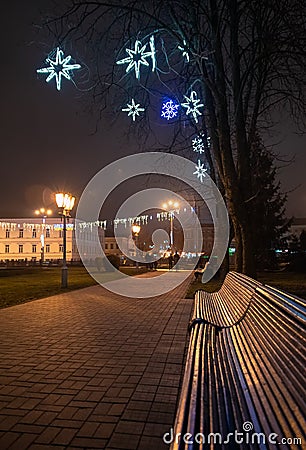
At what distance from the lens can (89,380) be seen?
4125 millimetres

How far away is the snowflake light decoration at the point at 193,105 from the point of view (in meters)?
10.8

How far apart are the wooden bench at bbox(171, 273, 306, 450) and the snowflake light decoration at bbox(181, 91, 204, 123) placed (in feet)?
25.2

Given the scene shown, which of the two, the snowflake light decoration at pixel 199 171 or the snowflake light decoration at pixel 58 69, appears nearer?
the snowflake light decoration at pixel 58 69

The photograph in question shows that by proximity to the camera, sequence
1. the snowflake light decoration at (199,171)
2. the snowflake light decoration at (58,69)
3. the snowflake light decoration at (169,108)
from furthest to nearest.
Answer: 1. the snowflake light decoration at (199,171)
2. the snowflake light decoration at (169,108)
3. the snowflake light decoration at (58,69)

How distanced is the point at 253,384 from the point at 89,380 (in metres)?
2.01

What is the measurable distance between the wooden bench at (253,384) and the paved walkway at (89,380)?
1.58 feet

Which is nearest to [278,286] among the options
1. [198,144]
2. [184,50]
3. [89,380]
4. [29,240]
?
[198,144]

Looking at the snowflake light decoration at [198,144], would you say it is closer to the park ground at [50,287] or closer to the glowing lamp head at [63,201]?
the park ground at [50,287]

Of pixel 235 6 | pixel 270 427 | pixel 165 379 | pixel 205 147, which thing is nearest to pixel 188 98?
pixel 235 6

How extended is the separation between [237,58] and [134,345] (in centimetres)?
784

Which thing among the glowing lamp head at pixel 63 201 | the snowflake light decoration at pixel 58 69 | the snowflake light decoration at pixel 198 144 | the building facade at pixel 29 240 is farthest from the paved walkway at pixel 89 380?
the building facade at pixel 29 240

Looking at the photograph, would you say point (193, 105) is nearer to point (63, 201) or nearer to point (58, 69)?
point (58, 69)

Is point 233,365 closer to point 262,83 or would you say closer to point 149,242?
point 262,83

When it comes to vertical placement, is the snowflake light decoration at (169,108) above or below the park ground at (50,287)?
above
